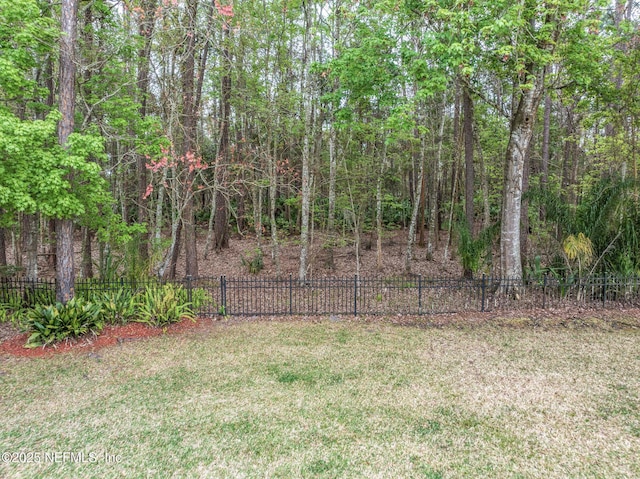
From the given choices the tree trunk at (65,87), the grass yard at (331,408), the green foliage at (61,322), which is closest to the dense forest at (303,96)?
the tree trunk at (65,87)

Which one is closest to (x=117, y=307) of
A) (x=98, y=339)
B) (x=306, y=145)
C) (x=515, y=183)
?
(x=98, y=339)

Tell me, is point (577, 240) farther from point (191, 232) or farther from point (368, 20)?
point (191, 232)

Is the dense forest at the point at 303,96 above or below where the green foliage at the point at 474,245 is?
above

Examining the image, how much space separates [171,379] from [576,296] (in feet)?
29.7

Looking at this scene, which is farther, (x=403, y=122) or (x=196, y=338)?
(x=403, y=122)

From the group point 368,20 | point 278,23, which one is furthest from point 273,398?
point 278,23

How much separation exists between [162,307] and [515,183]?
8.70m

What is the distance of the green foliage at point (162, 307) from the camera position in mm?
7289

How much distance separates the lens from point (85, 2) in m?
7.61

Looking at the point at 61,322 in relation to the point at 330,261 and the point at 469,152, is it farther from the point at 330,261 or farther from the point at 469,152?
the point at 469,152

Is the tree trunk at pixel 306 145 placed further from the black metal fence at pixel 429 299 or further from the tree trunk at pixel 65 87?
the tree trunk at pixel 65 87

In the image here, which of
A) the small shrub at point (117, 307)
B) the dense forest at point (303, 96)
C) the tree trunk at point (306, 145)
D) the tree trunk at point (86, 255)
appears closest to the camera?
the dense forest at point (303, 96)

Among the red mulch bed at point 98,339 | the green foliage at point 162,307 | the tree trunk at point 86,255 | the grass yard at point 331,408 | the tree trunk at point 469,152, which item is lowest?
the grass yard at point 331,408

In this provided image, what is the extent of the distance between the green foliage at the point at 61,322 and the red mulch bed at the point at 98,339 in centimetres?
13
